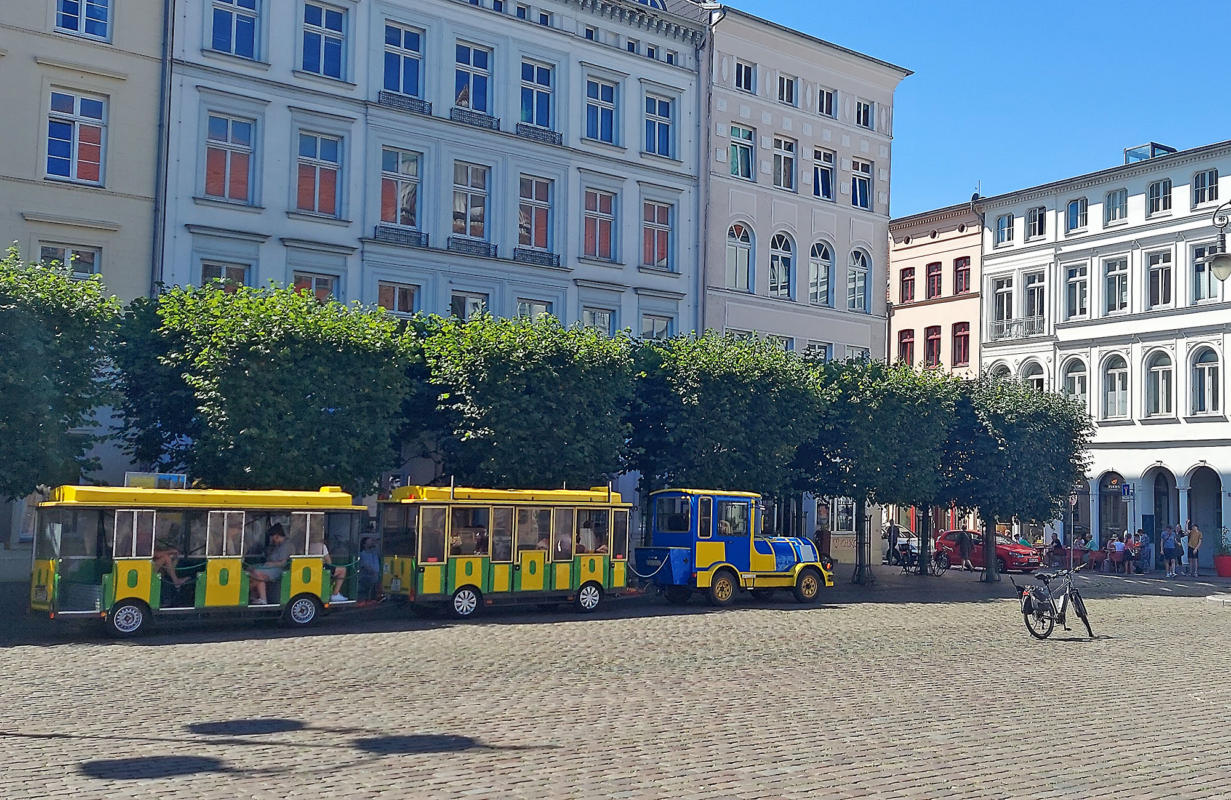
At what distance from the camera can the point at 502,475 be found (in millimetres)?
29109

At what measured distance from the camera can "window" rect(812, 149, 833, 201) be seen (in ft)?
155

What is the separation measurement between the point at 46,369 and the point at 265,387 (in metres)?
4.02

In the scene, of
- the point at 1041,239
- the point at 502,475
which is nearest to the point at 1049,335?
the point at 1041,239

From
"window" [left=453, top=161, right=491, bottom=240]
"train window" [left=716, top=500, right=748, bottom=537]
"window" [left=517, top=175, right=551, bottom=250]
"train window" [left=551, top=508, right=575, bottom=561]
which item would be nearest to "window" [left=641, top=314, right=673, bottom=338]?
"window" [left=517, top=175, right=551, bottom=250]

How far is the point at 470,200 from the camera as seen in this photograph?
38.2 m

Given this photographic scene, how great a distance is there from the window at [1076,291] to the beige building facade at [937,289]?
527cm

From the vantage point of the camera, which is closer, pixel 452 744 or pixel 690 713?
pixel 452 744

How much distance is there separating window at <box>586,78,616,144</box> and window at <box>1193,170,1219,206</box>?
89.9ft

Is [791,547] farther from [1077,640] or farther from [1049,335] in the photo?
[1049,335]

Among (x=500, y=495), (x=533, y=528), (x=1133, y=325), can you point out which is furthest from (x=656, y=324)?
(x=1133, y=325)

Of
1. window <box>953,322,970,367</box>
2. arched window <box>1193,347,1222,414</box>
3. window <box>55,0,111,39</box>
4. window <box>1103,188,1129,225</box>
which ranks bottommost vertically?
arched window <box>1193,347,1222,414</box>

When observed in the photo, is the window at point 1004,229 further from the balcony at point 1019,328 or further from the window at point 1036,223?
the balcony at point 1019,328

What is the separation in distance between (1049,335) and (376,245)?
3654 cm

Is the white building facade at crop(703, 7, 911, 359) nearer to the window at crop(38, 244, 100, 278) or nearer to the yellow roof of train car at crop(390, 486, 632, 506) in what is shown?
the yellow roof of train car at crop(390, 486, 632, 506)
